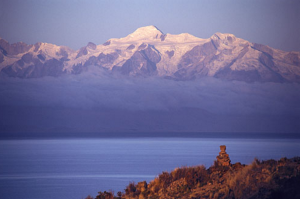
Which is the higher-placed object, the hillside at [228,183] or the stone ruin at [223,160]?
the stone ruin at [223,160]

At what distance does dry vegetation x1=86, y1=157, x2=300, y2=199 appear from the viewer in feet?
53.5

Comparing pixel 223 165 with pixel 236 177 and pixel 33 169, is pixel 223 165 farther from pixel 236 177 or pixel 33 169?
pixel 33 169

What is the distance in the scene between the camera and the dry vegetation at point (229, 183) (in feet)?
53.5

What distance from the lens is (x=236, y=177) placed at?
60.0ft

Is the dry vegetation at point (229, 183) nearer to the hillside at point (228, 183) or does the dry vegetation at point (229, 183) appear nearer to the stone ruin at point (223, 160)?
the hillside at point (228, 183)

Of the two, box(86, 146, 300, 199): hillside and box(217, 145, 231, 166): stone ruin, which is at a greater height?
box(217, 145, 231, 166): stone ruin

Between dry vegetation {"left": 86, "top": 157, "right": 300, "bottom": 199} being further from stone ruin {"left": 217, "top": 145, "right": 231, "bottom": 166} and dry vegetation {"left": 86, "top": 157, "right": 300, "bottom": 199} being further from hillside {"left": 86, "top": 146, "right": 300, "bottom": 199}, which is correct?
stone ruin {"left": 217, "top": 145, "right": 231, "bottom": 166}

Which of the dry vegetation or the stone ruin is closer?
the dry vegetation

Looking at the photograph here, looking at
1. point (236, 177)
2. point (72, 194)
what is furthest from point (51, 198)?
point (236, 177)

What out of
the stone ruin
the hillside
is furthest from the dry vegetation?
the stone ruin

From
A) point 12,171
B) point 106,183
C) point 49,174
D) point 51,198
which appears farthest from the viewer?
point 12,171

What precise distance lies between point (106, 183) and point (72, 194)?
13000 millimetres

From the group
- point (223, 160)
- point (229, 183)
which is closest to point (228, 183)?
point (229, 183)

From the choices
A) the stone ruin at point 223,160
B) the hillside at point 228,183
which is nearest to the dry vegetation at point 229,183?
the hillside at point 228,183
